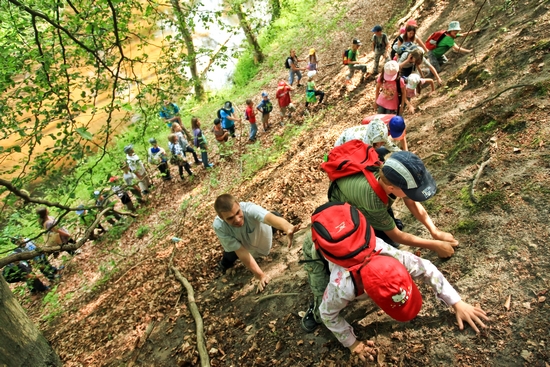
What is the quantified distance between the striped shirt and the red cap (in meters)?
0.73

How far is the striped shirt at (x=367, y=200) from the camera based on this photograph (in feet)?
9.40

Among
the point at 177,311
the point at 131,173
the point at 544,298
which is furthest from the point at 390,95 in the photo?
the point at 131,173

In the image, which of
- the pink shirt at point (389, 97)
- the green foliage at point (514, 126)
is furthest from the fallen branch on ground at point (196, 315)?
the pink shirt at point (389, 97)

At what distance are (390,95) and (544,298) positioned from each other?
188 inches

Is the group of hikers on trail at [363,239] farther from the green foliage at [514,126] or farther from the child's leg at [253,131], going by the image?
the child's leg at [253,131]

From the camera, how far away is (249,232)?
449cm

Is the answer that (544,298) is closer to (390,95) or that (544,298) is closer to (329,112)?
(390,95)

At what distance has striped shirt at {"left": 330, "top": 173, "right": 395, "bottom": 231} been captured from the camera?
287 centimetres

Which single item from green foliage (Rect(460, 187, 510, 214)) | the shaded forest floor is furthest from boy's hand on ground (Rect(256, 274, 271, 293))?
green foliage (Rect(460, 187, 510, 214))

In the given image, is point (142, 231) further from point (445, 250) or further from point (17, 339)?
point (445, 250)

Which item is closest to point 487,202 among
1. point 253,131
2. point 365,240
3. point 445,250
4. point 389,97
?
point 445,250

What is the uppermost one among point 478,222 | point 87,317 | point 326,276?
point 326,276

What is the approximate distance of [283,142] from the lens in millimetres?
9828

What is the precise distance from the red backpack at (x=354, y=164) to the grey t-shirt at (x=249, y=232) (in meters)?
1.30
